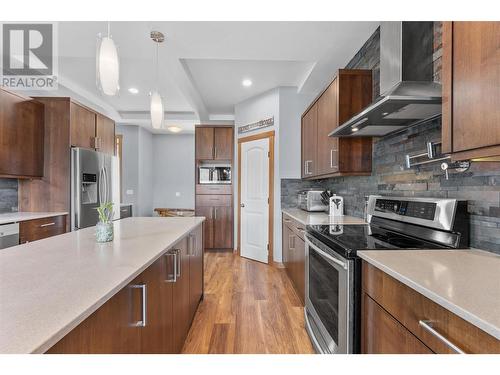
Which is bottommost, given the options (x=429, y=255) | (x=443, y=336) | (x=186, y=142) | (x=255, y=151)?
(x=443, y=336)

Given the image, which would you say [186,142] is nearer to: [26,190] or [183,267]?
[26,190]

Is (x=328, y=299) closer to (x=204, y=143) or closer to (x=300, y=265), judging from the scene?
(x=300, y=265)

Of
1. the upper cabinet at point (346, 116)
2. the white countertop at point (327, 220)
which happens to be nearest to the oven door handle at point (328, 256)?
the white countertop at point (327, 220)

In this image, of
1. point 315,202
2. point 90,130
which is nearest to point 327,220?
point 315,202

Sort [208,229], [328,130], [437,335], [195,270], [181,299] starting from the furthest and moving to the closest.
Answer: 1. [208,229]
2. [328,130]
3. [195,270]
4. [181,299]
5. [437,335]

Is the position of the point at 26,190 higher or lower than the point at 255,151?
lower

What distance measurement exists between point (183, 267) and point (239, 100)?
3551 mm

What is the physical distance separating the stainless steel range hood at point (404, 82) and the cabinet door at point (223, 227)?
3.47 m

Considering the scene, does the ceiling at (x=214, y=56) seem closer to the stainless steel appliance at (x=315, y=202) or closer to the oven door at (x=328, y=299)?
the stainless steel appliance at (x=315, y=202)

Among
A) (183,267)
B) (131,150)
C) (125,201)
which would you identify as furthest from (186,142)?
(183,267)

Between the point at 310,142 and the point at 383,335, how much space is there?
2.60m

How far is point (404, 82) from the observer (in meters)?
1.49

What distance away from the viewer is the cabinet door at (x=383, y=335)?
0.93 meters

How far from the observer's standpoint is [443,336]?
0.77 meters
